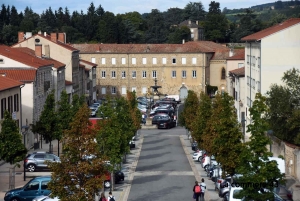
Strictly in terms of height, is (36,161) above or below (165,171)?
above

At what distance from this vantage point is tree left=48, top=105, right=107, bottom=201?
25.9 m

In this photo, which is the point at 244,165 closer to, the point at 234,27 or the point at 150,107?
the point at 150,107

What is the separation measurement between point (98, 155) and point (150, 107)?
6891cm

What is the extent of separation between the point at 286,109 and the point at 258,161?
22.5 m

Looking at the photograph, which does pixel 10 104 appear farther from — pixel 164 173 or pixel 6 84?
pixel 164 173

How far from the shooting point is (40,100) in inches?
2435

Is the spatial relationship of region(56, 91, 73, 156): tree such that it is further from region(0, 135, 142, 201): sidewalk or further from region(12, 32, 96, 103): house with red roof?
region(12, 32, 96, 103): house with red roof

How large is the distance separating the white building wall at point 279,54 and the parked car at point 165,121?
2091 centimetres

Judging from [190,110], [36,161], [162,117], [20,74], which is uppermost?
[20,74]

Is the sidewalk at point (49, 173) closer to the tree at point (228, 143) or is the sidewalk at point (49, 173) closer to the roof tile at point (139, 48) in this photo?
the tree at point (228, 143)

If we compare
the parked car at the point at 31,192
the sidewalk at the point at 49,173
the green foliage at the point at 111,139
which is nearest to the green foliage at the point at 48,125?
the sidewalk at the point at 49,173

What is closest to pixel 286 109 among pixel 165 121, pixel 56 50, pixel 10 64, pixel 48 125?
pixel 48 125

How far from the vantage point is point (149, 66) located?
113625mm

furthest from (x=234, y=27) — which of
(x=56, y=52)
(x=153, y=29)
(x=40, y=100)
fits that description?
(x=40, y=100)
